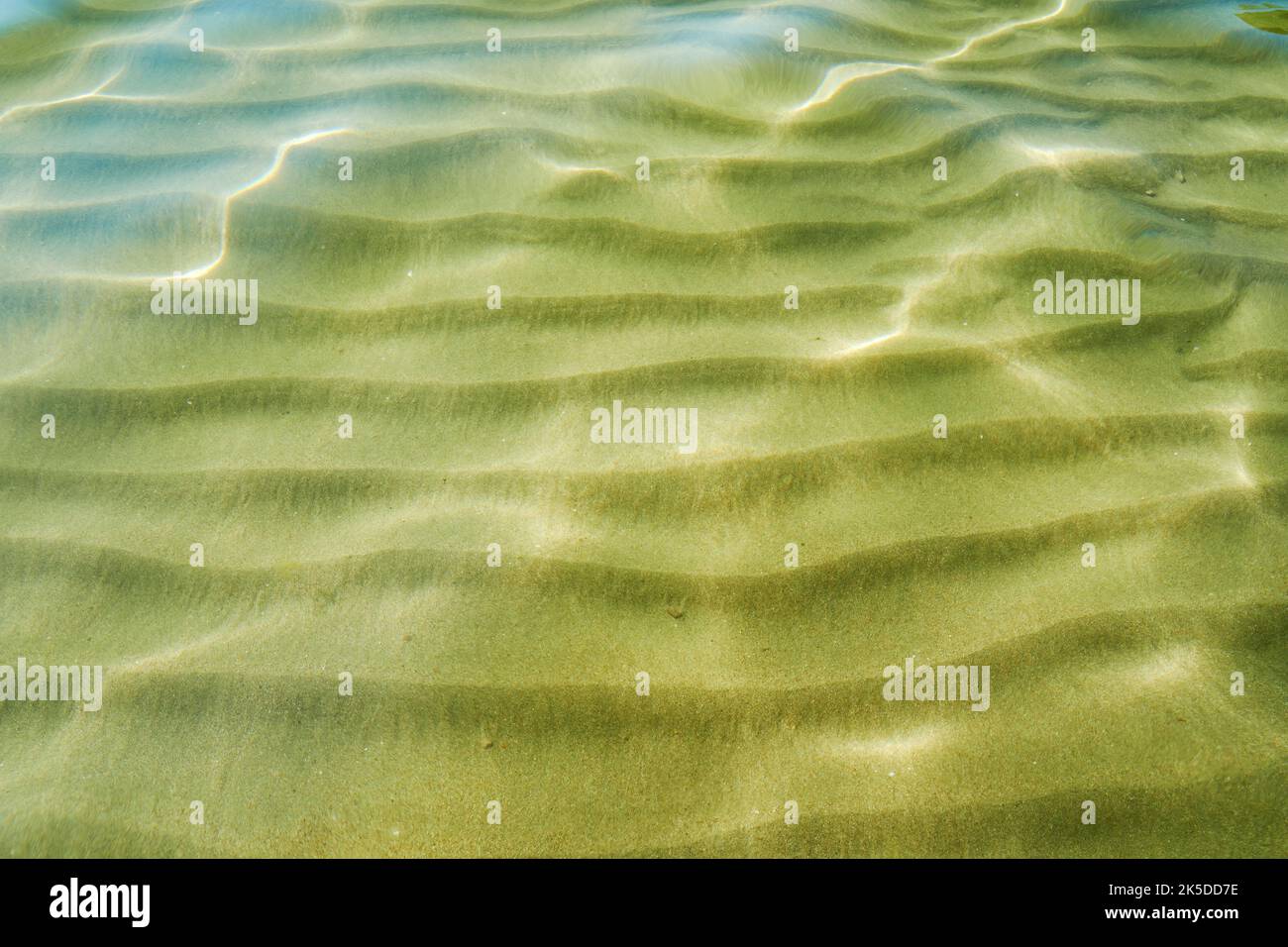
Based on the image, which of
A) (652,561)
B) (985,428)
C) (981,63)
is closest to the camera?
(652,561)

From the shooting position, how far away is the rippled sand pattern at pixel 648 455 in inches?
49.4

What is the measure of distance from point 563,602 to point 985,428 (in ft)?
2.60

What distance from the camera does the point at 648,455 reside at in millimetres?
1587

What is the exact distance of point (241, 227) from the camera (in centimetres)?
203

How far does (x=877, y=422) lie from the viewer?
162 cm

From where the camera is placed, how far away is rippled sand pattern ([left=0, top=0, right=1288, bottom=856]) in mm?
1255

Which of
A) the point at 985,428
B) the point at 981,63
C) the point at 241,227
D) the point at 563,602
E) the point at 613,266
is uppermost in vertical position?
the point at 981,63

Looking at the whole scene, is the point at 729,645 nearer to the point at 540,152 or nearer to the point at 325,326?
the point at 325,326
